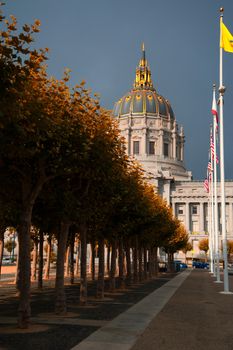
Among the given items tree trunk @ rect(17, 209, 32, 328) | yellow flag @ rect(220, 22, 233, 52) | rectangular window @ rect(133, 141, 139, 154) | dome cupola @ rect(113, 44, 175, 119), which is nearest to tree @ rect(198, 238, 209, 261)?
rectangular window @ rect(133, 141, 139, 154)

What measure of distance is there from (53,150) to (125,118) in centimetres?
15383

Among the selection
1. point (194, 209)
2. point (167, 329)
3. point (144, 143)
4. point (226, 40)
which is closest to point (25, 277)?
point (167, 329)

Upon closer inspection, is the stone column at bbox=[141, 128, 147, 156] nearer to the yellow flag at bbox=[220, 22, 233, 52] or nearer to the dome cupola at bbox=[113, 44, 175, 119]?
the dome cupola at bbox=[113, 44, 175, 119]

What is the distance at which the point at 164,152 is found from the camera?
166 meters

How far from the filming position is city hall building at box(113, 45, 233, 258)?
14975 cm

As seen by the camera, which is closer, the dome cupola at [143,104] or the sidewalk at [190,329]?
the sidewalk at [190,329]

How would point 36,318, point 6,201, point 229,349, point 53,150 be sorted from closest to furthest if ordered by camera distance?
point 229,349 → point 53,150 → point 36,318 → point 6,201

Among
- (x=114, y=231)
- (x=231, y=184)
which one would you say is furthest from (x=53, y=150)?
(x=231, y=184)

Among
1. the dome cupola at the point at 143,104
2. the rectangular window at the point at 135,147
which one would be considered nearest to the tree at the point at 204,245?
the rectangular window at the point at 135,147

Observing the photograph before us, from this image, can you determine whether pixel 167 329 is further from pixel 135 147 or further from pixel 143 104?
pixel 143 104

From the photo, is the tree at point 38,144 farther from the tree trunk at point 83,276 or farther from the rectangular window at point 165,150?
the rectangular window at point 165,150

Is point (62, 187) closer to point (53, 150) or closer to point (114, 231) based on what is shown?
point (53, 150)

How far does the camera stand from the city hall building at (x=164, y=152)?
149750mm

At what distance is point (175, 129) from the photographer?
557 ft
